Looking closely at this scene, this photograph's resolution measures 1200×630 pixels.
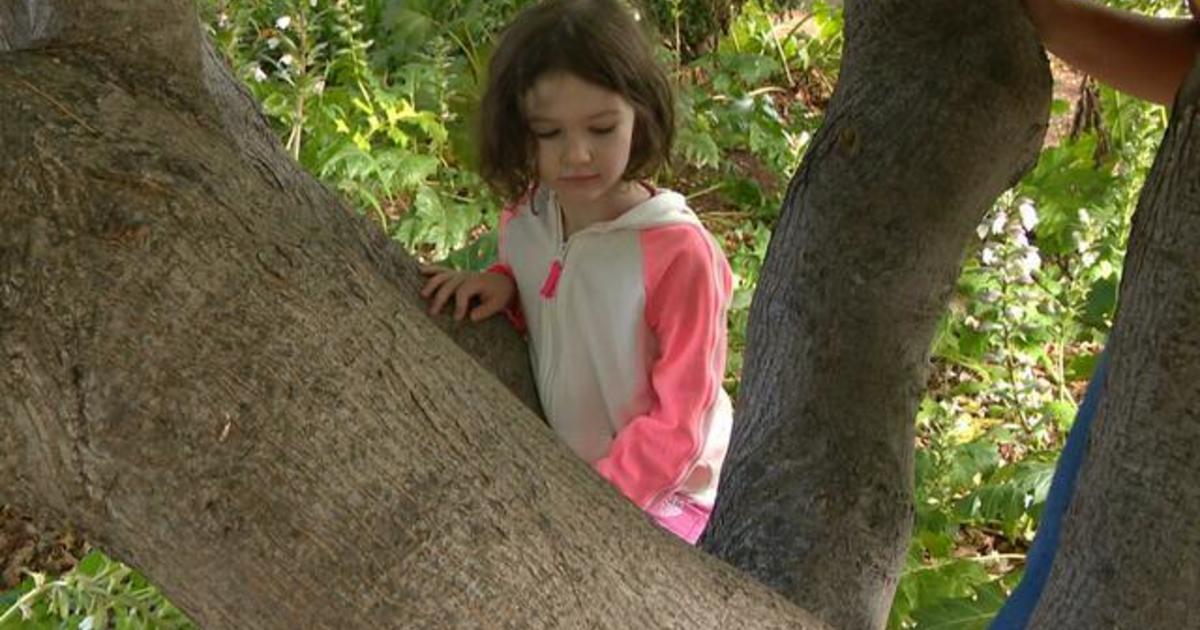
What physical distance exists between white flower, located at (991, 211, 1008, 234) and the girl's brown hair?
6.71 feet

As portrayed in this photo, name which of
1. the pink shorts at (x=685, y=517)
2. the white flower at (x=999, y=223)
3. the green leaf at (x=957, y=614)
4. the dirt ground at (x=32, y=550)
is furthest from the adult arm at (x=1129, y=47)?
the dirt ground at (x=32, y=550)

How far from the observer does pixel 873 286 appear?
6.34 feet

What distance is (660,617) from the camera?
4.32 ft

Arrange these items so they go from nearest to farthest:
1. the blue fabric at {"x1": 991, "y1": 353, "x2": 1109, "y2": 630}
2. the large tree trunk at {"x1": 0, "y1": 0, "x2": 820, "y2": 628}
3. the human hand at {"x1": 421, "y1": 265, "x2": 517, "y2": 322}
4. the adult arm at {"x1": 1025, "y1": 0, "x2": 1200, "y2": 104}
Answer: the large tree trunk at {"x1": 0, "y1": 0, "x2": 820, "y2": 628}
the blue fabric at {"x1": 991, "y1": 353, "x2": 1109, "y2": 630}
the adult arm at {"x1": 1025, "y1": 0, "x2": 1200, "y2": 104}
the human hand at {"x1": 421, "y1": 265, "x2": 517, "y2": 322}

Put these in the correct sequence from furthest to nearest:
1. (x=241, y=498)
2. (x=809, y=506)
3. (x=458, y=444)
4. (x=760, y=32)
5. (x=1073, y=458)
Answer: (x=760, y=32) → (x=809, y=506) → (x=1073, y=458) → (x=458, y=444) → (x=241, y=498)

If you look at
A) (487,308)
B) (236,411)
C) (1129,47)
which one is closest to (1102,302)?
(1129,47)

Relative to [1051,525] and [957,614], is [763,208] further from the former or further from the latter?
[1051,525]

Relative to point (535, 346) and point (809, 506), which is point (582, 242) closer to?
point (535, 346)

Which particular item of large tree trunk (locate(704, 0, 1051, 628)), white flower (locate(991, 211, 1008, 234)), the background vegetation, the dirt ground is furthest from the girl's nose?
the dirt ground

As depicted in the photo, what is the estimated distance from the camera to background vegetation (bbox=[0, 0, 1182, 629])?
3.17 metres

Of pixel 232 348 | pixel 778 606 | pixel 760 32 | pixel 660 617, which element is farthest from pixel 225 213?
pixel 760 32

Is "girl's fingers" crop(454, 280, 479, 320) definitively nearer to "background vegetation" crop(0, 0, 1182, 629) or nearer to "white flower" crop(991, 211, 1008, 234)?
"background vegetation" crop(0, 0, 1182, 629)

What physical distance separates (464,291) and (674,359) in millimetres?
277

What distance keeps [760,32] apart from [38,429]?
6.08m
